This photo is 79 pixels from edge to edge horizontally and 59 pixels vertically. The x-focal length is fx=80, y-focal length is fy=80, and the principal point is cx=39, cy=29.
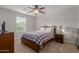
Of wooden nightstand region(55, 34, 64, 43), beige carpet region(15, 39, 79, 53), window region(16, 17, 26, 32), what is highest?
window region(16, 17, 26, 32)

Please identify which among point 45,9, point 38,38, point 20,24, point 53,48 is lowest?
point 53,48

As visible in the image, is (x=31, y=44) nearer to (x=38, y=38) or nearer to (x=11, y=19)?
(x=38, y=38)

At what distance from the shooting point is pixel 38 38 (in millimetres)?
1200

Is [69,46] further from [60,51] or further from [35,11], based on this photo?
[35,11]

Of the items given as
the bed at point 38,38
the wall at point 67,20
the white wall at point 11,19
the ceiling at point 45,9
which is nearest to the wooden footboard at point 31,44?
the bed at point 38,38

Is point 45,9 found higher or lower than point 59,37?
higher

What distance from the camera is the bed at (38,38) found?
47.3 inches

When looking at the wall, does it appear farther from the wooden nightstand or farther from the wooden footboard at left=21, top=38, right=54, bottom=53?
the wooden footboard at left=21, top=38, right=54, bottom=53

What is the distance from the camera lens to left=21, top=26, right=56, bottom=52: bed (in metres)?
1.20

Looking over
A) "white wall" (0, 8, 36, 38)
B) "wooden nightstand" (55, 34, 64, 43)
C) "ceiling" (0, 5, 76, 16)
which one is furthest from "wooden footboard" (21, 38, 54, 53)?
"ceiling" (0, 5, 76, 16)

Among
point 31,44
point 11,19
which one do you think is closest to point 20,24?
point 11,19

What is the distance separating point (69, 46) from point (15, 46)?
804mm

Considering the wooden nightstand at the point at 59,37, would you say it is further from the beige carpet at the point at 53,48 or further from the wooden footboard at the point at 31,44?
the wooden footboard at the point at 31,44
